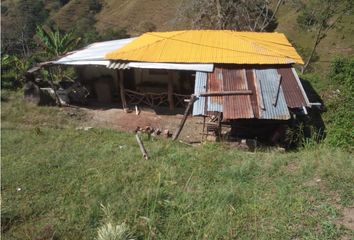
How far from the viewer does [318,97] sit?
1552 centimetres

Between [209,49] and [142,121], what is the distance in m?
3.88

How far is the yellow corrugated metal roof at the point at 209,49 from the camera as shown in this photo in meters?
13.3

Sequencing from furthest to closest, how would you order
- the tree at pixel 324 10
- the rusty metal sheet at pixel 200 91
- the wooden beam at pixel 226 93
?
1. the tree at pixel 324 10
2. the wooden beam at pixel 226 93
3. the rusty metal sheet at pixel 200 91

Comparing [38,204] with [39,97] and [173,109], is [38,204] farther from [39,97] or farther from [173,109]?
[39,97]

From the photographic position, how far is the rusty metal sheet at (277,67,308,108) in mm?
11297

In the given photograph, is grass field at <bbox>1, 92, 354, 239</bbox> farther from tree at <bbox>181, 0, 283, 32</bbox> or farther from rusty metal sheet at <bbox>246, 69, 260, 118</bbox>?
tree at <bbox>181, 0, 283, 32</bbox>

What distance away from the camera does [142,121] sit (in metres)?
14.3

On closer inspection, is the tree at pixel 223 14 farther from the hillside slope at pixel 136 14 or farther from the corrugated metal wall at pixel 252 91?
the hillside slope at pixel 136 14

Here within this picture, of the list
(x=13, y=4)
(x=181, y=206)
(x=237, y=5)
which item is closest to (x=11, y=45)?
(x=237, y=5)

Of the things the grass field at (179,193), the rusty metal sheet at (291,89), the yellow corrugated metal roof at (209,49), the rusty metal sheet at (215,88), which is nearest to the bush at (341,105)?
the grass field at (179,193)

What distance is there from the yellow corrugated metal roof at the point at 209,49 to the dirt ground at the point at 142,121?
236cm

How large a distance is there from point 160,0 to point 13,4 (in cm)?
2718

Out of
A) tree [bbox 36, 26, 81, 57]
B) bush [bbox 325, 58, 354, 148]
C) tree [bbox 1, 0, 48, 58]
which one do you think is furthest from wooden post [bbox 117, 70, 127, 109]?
tree [bbox 1, 0, 48, 58]

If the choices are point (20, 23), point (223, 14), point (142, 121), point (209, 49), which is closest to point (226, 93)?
point (209, 49)
